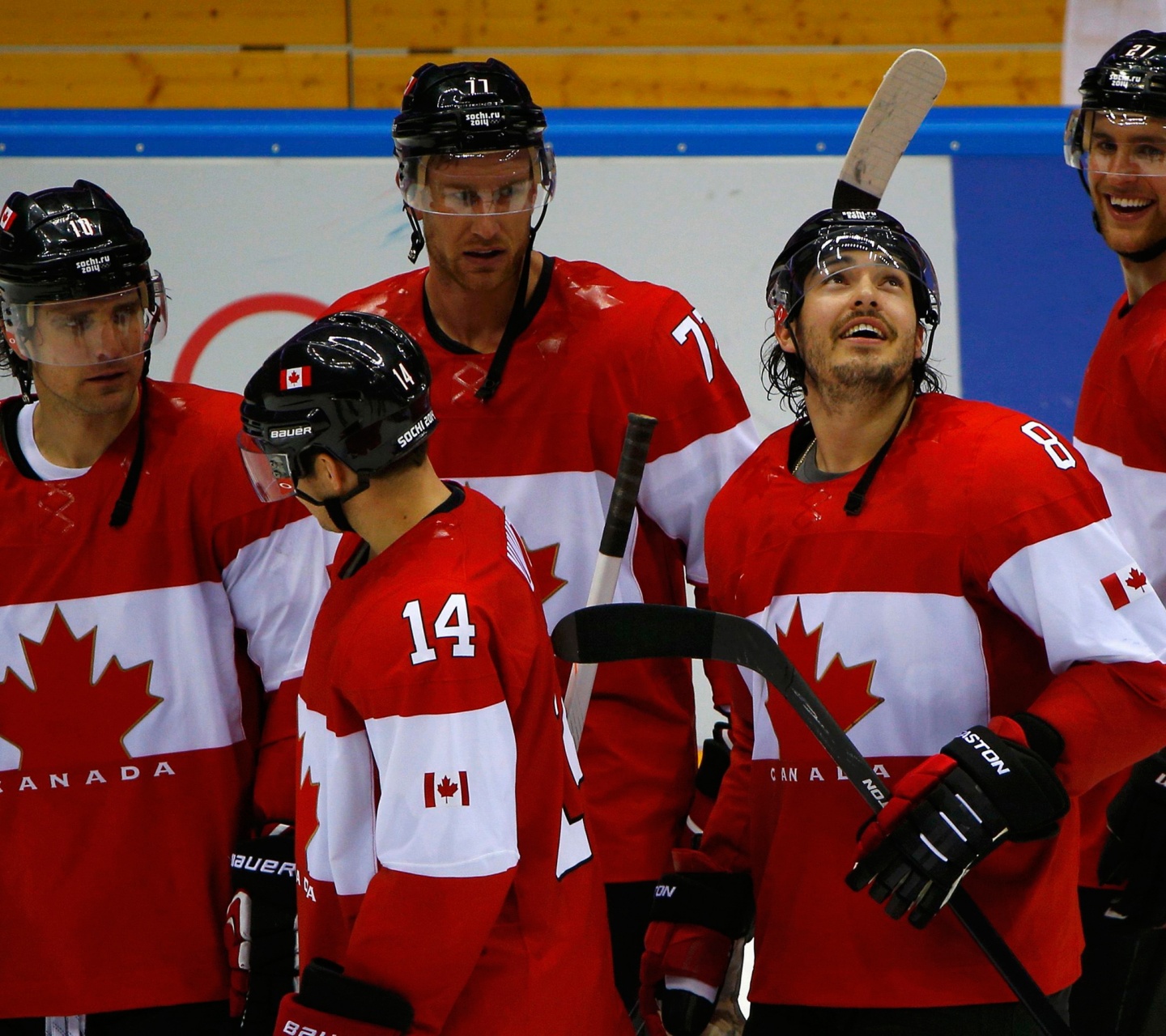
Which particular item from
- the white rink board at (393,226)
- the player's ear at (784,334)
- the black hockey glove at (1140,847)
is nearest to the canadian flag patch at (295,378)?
the player's ear at (784,334)

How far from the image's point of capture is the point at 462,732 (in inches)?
61.8

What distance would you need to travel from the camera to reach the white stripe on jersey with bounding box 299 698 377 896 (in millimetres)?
1676

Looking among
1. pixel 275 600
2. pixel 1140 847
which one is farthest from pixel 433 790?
pixel 1140 847

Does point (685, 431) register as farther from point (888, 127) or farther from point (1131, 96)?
point (1131, 96)

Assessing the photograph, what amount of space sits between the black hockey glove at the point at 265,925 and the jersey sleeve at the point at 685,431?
68 cm

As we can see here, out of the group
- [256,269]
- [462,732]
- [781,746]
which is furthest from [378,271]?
[462,732]

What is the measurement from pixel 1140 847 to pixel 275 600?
1.27m

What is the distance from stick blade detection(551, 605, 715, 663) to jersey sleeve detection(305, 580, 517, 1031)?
1.29ft

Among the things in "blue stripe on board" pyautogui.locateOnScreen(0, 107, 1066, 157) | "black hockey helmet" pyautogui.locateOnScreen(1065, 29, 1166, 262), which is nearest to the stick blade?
"black hockey helmet" pyautogui.locateOnScreen(1065, 29, 1166, 262)

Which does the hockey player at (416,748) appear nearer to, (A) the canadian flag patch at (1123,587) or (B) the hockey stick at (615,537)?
(B) the hockey stick at (615,537)

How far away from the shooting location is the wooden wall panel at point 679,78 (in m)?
4.57

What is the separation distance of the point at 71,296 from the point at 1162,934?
179 cm

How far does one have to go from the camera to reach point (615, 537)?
2072 mm

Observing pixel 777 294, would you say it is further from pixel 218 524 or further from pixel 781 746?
pixel 218 524
